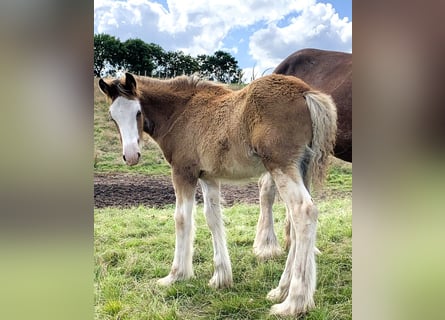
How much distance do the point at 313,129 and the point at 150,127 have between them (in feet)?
3.13

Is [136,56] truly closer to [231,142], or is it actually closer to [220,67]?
[220,67]

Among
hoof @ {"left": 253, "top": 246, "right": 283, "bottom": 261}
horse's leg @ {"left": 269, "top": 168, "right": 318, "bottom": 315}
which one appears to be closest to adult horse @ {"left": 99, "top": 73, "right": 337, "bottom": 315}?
horse's leg @ {"left": 269, "top": 168, "right": 318, "bottom": 315}

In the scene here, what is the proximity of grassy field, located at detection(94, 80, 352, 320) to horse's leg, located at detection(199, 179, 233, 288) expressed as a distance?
0.16 ft

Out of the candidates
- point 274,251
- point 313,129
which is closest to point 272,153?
point 313,129

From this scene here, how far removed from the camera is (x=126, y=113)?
2.24 m

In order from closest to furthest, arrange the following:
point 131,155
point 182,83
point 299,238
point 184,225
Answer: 1. point 299,238
2. point 131,155
3. point 184,225
4. point 182,83

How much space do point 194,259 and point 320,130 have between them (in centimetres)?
105

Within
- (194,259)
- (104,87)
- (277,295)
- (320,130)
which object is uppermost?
(104,87)

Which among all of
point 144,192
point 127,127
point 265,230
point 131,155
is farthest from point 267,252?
point 127,127

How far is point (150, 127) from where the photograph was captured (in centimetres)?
242

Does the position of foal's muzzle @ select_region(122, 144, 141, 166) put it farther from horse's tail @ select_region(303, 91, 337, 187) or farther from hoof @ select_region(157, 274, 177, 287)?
horse's tail @ select_region(303, 91, 337, 187)

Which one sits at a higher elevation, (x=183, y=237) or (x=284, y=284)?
(x=183, y=237)

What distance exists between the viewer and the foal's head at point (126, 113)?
2193mm
